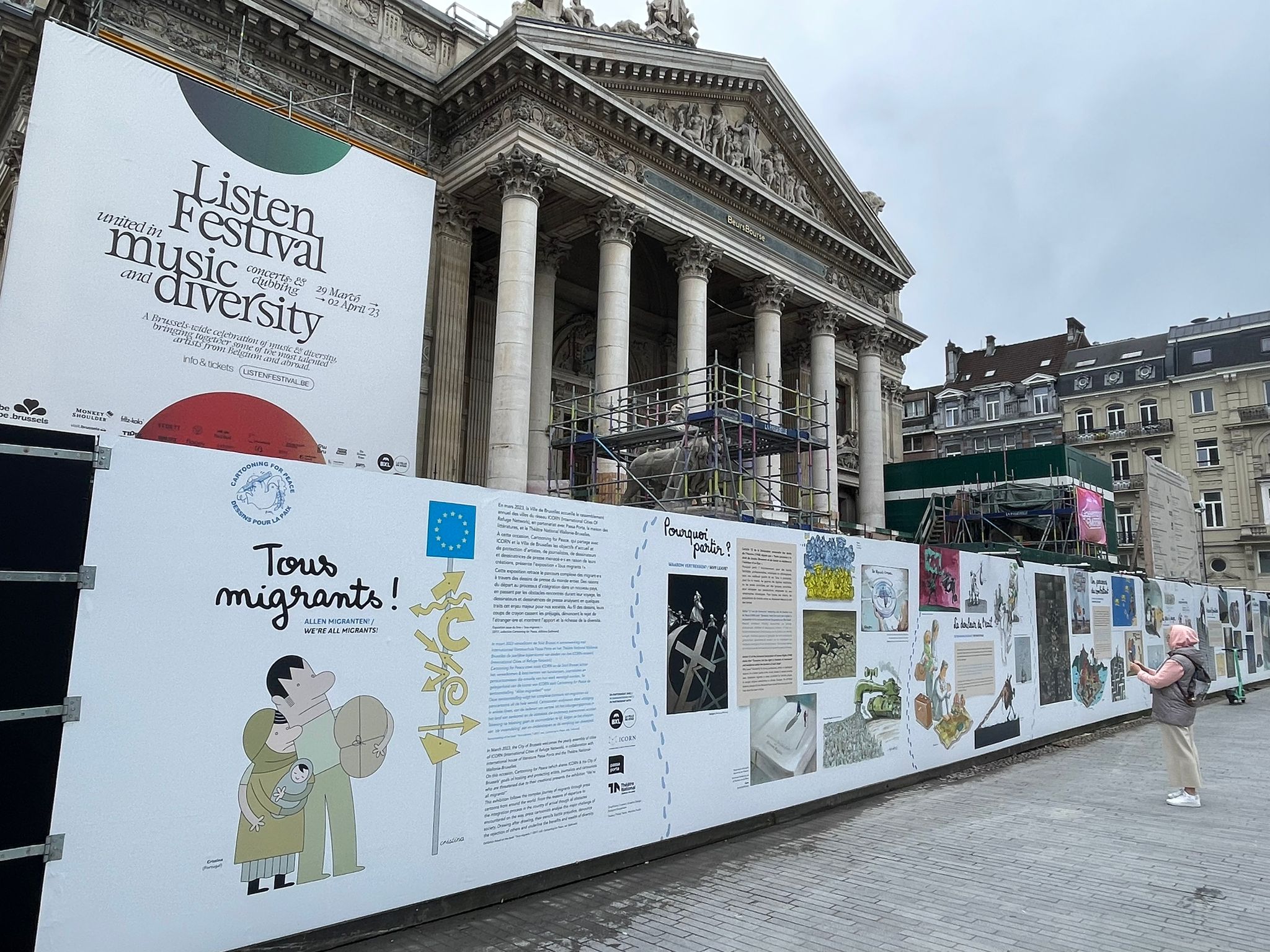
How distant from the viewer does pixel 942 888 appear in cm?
598

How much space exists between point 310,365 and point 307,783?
9055 mm

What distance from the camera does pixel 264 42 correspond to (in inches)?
671

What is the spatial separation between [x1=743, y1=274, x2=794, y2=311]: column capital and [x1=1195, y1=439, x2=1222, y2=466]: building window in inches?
1432

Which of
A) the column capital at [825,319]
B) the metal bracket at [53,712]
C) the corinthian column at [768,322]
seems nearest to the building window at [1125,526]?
the column capital at [825,319]

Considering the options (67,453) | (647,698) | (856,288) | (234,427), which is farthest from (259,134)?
(856,288)

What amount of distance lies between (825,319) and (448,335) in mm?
12971

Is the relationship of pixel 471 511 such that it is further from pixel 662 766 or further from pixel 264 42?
pixel 264 42

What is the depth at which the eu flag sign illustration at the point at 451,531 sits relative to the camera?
545 cm

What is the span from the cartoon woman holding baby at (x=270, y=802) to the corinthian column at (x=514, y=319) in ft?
40.3

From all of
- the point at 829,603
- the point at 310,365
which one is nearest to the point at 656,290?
the point at 310,365

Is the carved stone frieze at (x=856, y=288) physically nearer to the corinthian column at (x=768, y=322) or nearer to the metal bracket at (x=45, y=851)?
the corinthian column at (x=768, y=322)

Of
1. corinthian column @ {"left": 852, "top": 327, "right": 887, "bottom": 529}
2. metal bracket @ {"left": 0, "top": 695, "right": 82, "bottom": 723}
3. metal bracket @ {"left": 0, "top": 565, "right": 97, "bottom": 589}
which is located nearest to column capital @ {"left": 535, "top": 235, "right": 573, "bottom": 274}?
corinthian column @ {"left": 852, "top": 327, "right": 887, "bottom": 529}

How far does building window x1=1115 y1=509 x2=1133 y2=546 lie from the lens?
4766 cm

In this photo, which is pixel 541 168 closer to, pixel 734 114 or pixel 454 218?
pixel 454 218
